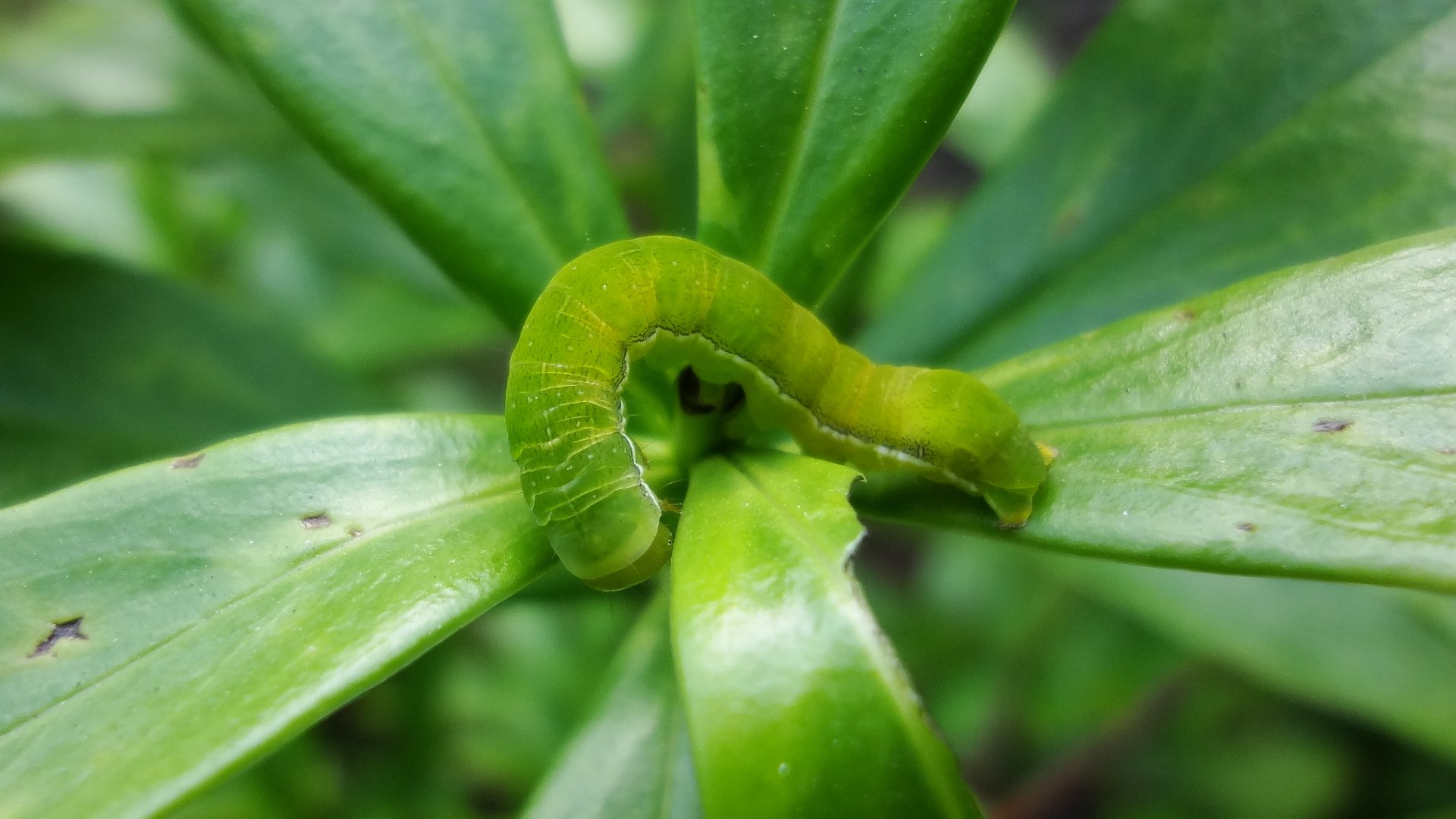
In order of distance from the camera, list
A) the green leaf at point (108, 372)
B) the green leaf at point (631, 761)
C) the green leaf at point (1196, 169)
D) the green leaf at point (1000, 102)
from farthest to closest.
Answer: the green leaf at point (1000, 102), the green leaf at point (108, 372), the green leaf at point (1196, 169), the green leaf at point (631, 761)

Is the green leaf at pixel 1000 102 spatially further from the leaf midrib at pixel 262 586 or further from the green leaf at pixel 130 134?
the leaf midrib at pixel 262 586

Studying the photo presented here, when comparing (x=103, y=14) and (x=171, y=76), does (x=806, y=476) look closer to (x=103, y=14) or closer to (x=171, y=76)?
(x=171, y=76)

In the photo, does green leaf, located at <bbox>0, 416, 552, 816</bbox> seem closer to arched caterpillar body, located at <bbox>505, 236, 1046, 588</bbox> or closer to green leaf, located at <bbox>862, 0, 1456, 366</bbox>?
arched caterpillar body, located at <bbox>505, 236, 1046, 588</bbox>

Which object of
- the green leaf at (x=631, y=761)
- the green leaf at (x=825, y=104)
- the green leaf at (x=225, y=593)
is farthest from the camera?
the green leaf at (x=631, y=761)

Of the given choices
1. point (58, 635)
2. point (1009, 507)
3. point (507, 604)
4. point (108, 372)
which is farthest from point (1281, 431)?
point (108, 372)

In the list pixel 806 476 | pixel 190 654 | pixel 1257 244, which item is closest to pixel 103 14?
pixel 190 654

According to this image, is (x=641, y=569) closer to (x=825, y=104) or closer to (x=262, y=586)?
(x=262, y=586)

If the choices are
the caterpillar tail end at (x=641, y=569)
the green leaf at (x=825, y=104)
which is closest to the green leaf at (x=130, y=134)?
the green leaf at (x=825, y=104)
